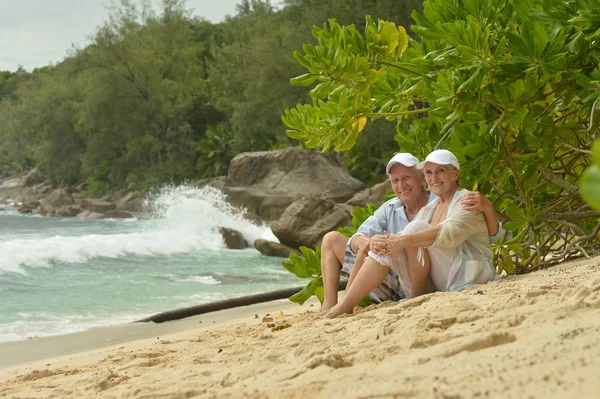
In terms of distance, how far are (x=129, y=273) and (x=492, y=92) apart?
31.5ft

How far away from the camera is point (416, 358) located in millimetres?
2078

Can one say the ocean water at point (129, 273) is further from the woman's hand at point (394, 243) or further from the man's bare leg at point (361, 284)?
the woman's hand at point (394, 243)

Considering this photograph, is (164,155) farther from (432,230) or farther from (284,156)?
(432,230)

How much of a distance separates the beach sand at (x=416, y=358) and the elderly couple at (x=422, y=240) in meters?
0.27

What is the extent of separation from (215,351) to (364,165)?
2444 centimetres

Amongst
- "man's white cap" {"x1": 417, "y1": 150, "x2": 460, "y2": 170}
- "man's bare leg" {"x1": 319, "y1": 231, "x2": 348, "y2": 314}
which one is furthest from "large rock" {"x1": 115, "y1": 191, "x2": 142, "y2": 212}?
"man's white cap" {"x1": 417, "y1": 150, "x2": 460, "y2": 170}

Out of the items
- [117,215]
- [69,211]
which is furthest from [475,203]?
[69,211]

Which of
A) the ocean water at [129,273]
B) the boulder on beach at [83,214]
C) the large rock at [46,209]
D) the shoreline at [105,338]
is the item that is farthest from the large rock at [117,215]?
the shoreline at [105,338]

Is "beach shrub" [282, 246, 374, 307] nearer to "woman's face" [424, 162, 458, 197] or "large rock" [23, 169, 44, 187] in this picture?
"woman's face" [424, 162, 458, 197]

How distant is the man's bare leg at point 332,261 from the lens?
4.27 metres

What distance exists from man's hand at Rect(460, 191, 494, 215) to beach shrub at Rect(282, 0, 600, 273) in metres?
0.24

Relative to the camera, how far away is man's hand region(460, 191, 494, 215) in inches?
144

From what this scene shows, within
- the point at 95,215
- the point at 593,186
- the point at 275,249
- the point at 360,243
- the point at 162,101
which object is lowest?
the point at 275,249

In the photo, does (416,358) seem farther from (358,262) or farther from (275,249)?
(275,249)
